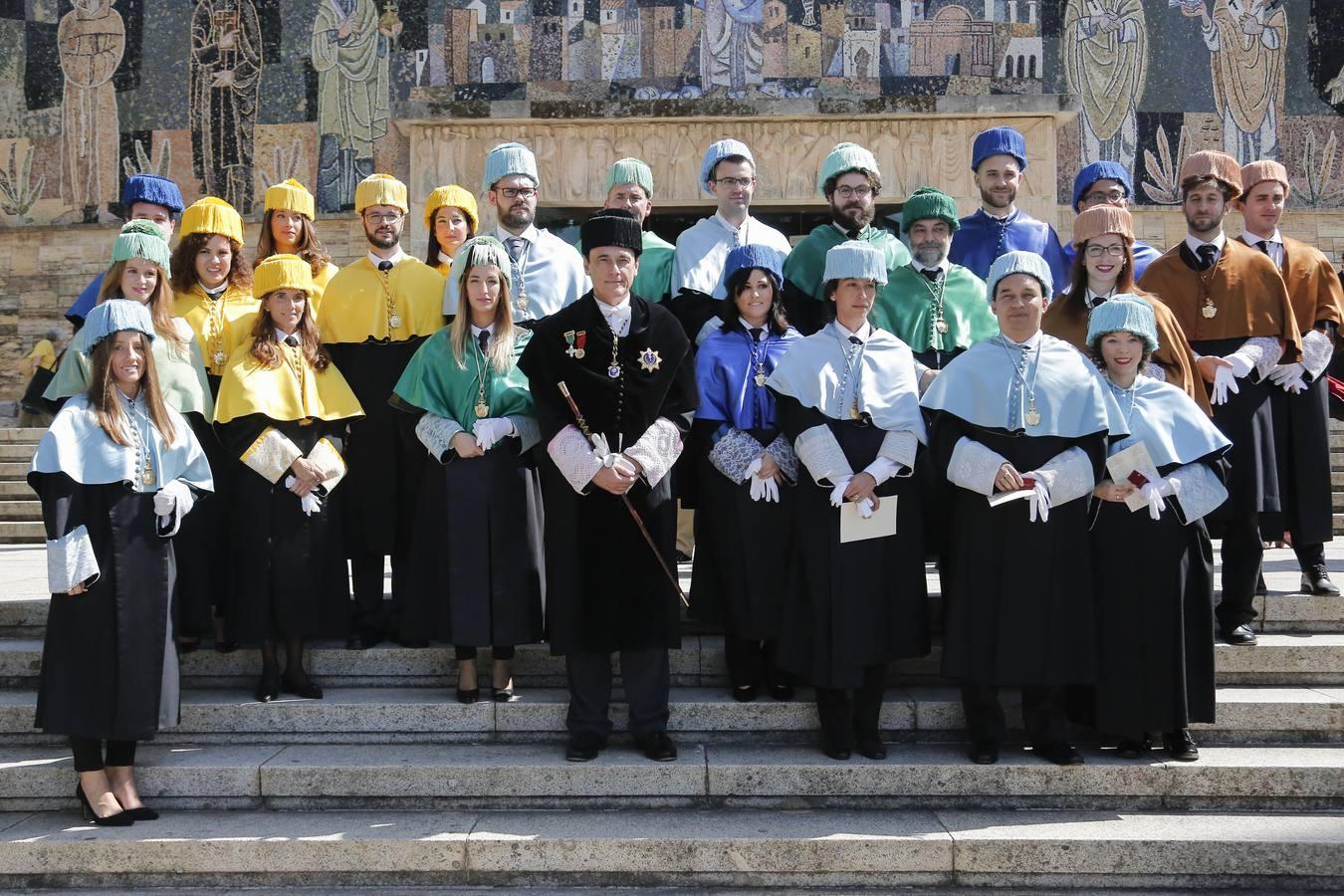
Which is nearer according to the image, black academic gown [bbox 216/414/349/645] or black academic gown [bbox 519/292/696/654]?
black academic gown [bbox 519/292/696/654]

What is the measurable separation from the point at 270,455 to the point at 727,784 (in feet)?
8.08

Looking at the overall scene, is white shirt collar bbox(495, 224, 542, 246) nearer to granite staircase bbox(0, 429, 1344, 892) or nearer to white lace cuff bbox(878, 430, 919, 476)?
granite staircase bbox(0, 429, 1344, 892)

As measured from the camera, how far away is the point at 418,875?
4262mm

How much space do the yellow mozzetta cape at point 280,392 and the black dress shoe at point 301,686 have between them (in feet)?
3.82

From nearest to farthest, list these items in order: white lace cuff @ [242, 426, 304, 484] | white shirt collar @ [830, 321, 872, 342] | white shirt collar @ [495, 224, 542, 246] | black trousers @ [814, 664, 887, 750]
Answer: black trousers @ [814, 664, 887, 750]
white shirt collar @ [830, 321, 872, 342]
white lace cuff @ [242, 426, 304, 484]
white shirt collar @ [495, 224, 542, 246]

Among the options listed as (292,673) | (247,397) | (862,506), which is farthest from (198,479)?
(862,506)

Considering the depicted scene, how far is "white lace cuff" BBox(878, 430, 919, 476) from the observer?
4.73m

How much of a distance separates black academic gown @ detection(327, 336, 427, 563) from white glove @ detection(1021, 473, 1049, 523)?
2.78 m

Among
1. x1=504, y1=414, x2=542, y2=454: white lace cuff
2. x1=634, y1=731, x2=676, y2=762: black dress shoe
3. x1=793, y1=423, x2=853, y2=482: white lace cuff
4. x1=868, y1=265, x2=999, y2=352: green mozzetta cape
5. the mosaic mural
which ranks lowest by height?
x1=634, y1=731, x2=676, y2=762: black dress shoe

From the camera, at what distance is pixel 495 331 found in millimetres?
5242

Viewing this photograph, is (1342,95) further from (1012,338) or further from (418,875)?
(418,875)

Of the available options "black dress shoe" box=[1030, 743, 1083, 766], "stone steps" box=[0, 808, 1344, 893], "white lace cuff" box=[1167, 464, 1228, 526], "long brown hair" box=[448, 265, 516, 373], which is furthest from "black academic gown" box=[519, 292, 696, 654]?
"white lace cuff" box=[1167, 464, 1228, 526]

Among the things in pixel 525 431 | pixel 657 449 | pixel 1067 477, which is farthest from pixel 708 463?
pixel 1067 477

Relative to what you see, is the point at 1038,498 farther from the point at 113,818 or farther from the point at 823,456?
the point at 113,818
